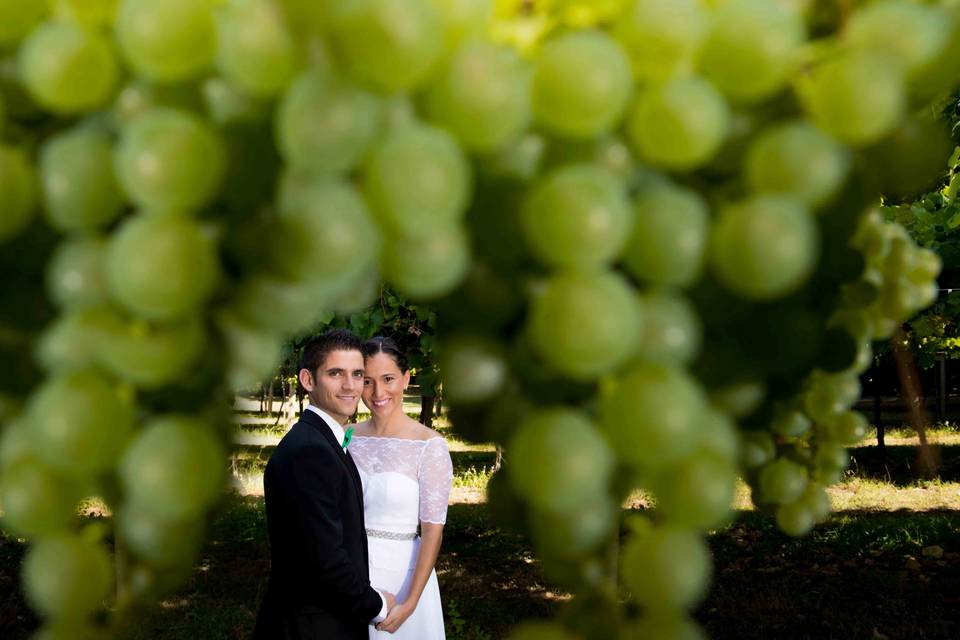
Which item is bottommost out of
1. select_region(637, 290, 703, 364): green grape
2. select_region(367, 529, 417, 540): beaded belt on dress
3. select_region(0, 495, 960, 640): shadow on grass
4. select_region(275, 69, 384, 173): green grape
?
select_region(0, 495, 960, 640): shadow on grass

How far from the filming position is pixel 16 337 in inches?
17.5

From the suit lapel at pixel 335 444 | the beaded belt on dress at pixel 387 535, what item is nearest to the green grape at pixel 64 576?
the suit lapel at pixel 335 444

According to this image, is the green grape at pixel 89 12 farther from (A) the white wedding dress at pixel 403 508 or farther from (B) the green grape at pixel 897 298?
(A) the white wedding dress at pixel 403 508

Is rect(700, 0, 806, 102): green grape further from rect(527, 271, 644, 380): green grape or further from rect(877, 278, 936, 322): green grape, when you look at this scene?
rect(877, 278, 936, 322): green grape

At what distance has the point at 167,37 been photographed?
0.36 m

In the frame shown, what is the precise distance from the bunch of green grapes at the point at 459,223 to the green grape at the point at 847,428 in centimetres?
23

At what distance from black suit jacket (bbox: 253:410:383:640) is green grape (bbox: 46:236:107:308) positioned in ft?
10.8

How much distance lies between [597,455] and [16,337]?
0.96 ft

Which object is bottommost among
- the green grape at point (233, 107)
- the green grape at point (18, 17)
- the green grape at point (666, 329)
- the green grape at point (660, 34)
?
the green grape at point (666, 329)

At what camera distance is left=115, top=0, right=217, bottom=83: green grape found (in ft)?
1.18

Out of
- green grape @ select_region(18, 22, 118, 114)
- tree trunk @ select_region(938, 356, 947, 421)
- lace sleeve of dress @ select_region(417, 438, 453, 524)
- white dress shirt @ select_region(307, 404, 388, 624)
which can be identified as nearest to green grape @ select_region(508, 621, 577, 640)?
green grape @ select_region(18, 22, 118, 114)

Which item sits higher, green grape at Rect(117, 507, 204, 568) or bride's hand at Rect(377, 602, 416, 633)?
green grape at Rect(117, 507, 204, 568)

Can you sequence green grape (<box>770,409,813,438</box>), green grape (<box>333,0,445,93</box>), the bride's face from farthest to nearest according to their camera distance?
the bride's face
green grape (<box>770,409,813,438</box>)
green grape (<box>333,0,445,93</box>)

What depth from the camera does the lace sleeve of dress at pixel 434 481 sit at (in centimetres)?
454
